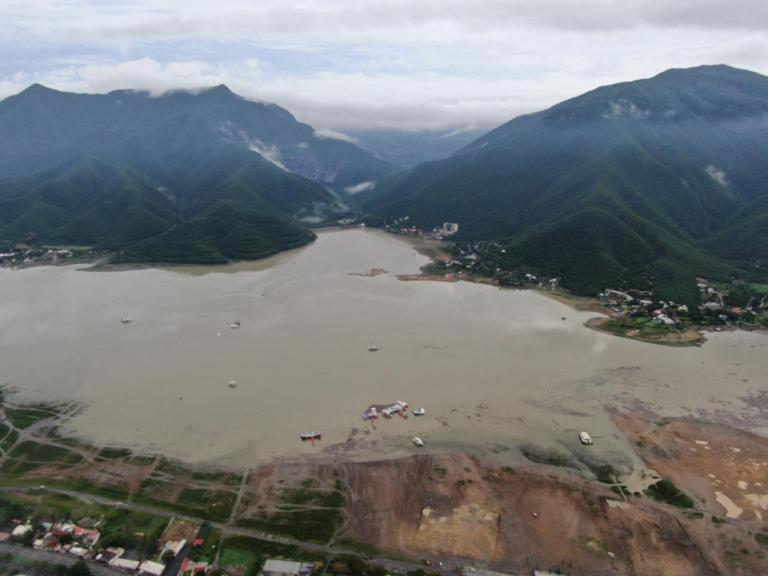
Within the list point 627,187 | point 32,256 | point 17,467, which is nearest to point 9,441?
point 17,467

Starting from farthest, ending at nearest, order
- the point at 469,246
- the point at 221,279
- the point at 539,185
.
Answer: the point at 539,185 → the point at 469,246 → the point at 221,279

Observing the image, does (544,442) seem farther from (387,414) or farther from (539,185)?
(539,185)

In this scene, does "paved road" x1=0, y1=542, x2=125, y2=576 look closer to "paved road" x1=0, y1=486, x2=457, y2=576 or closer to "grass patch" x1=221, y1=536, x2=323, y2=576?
"paved road" x1=0, y1=486, x2=457, y2=576

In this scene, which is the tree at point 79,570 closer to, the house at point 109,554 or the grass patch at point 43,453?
the house at point 109,554

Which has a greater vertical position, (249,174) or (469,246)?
(249,174)

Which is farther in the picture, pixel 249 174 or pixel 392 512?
pixel 249 174

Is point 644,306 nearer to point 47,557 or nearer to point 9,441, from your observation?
point 47,557

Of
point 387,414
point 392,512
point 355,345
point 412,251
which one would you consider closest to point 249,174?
point 412,251
